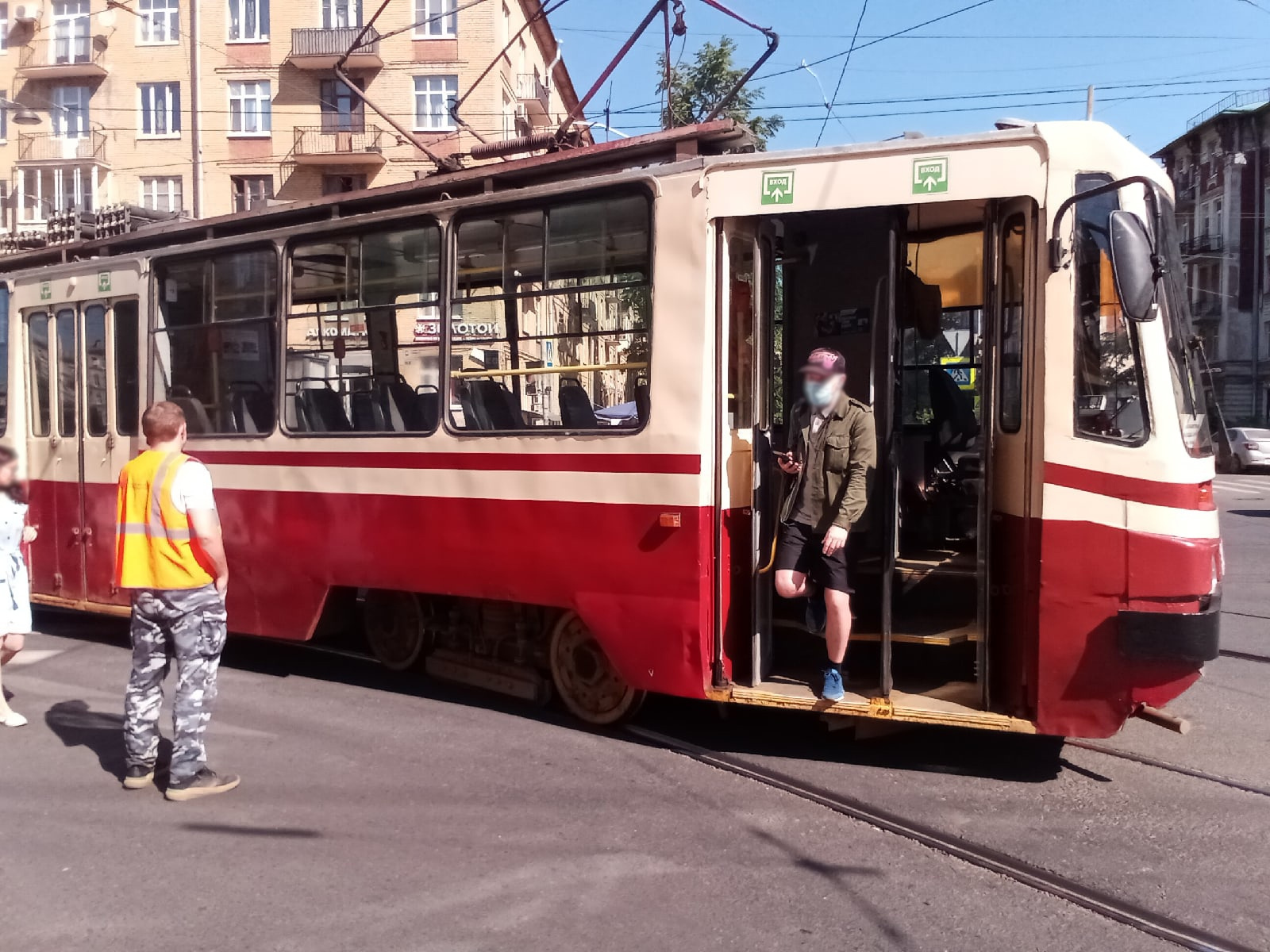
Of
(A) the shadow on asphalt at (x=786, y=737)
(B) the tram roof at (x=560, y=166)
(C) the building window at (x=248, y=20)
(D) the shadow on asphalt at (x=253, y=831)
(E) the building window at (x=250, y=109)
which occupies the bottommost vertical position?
(D) the shadow on asphalt at (x=253, y=831)

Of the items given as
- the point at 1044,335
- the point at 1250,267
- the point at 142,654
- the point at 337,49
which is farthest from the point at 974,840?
the point at 1250,267

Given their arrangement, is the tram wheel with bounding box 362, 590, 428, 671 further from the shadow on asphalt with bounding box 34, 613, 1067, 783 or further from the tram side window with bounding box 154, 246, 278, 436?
the tram side window with bounding box 154, 246, 278, 436

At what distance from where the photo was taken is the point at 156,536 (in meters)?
5.01

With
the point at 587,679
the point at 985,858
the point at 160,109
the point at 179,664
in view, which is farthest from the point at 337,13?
the point at 985,858

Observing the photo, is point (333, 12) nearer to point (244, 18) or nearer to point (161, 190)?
point (244, 18)

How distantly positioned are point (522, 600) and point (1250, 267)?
52172mm

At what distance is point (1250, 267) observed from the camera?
1937 inches

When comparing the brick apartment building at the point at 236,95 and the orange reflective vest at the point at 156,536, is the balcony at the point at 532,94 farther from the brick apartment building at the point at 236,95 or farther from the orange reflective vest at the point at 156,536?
the orange reflective vest at the point at 156,536

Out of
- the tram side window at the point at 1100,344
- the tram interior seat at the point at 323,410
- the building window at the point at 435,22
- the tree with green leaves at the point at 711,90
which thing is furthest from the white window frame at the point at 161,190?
the tram side window at the point at 1100,344

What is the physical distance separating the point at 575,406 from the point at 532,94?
36932mm

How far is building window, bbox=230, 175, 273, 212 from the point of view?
121 feet

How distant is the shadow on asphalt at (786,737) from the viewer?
5469 millimetres

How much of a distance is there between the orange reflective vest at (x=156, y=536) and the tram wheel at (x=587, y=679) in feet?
6.61

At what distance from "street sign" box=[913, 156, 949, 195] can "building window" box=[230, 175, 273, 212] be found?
35.3 meters
